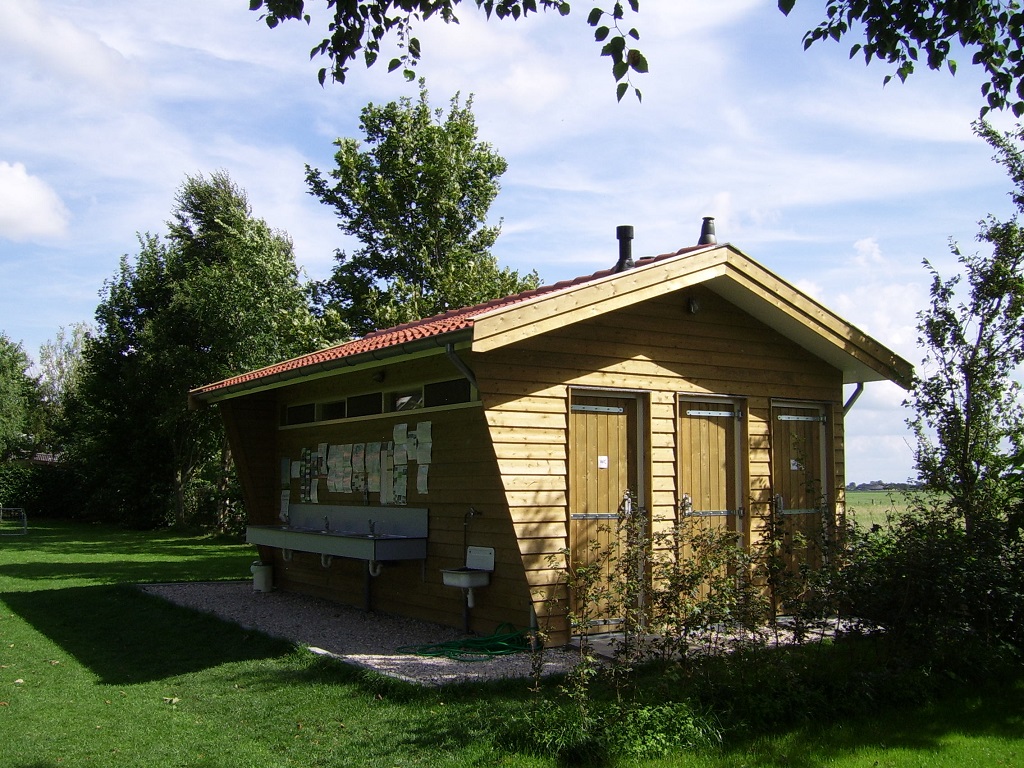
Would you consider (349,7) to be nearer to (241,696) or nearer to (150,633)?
(241,696)

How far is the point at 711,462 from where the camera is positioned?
9.31m

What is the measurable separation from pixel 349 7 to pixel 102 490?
3101 centimetres

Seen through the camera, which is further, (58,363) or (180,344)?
(58,363)

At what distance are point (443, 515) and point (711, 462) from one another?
2.81 meters

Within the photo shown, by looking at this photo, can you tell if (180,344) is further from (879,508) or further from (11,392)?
(879,508)

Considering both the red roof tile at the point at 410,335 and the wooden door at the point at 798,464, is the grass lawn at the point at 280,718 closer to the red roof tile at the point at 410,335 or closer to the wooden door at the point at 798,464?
the red roof tile at the point at 410,335

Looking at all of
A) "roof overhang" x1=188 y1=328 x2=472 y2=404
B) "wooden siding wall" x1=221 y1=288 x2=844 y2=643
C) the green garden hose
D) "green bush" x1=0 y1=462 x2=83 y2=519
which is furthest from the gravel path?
"green bush" x1=0 y1=462 x2=83 y2=519

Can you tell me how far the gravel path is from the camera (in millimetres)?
7168

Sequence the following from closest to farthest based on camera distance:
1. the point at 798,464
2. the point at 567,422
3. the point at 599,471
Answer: the point at 567,422
the point at 599,471
the point at 798,464

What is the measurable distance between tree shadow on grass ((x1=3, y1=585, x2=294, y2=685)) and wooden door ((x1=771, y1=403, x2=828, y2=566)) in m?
5.33

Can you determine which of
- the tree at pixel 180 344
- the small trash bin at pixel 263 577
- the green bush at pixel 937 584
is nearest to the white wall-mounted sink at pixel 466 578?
the green bush at pixel 937 584

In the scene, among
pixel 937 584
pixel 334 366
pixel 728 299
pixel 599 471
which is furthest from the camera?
pixel 728 299

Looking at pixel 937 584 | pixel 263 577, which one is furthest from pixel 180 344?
pixel 937 584

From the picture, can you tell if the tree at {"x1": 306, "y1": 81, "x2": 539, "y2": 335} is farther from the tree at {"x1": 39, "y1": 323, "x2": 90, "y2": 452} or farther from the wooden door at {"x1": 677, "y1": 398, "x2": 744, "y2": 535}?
the tree at {"x1": 39, "y1": 323, "x2": 90, "y2": 452}
